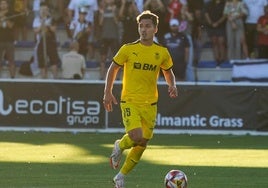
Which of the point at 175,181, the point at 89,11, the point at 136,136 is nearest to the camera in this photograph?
the point at 175,181

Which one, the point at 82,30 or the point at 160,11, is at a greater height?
the point at 160,11

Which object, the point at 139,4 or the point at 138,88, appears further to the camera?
the point at 139,4

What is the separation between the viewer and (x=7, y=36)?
82.3 feet

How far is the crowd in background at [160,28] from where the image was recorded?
2464 centimetres

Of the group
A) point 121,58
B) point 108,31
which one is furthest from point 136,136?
point 108,31

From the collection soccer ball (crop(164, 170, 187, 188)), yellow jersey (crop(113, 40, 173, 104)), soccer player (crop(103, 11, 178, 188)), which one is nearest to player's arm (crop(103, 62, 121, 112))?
soccer player (crop(103, 11, 178, 188))

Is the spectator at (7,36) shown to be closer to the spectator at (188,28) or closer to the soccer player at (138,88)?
the spectator at (188,28)

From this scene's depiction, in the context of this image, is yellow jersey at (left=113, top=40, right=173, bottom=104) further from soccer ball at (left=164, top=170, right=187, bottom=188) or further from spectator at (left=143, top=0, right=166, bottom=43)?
spectator at (left=143, top=0, right=166, bottom=43)

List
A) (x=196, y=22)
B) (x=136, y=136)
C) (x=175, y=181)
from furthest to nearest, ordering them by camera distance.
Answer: (x=196, y=22) < (x=136, y=136) < (x=175, y=181)

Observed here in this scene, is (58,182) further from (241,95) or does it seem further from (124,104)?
(241,95)

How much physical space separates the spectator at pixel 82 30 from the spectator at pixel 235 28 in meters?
3.84

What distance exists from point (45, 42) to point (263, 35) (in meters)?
5.94

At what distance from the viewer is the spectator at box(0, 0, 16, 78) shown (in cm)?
2502

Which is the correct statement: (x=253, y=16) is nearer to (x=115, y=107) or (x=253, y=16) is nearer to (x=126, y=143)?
(x=115, y=107)
